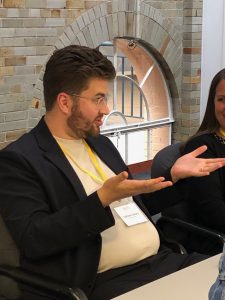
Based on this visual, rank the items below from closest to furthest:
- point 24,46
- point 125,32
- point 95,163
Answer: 1. point 95,163
2. point 24,46
3. point 125,32

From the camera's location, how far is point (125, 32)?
4305 millimetres

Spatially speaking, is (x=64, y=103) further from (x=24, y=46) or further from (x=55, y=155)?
(x=24, y=46)

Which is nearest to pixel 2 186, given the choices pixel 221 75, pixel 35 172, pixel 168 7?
pixel 35 172

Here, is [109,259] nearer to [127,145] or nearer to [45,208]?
[45,208]

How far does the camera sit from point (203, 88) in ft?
16.5

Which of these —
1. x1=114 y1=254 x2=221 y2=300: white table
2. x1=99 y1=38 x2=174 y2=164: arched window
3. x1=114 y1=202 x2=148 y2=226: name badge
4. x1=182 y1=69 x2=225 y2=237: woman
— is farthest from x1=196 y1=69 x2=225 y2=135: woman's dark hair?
x1=99 y1=38 x2=174 y2=164: arched window

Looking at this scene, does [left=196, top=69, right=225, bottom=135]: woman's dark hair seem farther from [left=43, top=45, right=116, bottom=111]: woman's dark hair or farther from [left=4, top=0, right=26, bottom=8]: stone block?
[left=4, top=0, right=26, bottom=8]: stone block

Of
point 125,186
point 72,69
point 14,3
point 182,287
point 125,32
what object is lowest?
point 182,287

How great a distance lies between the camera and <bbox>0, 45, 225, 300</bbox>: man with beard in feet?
6.37

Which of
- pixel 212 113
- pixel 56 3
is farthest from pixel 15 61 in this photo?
pixel 212 113

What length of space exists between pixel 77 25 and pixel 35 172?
6.66 feet

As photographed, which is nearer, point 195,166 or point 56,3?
point 195,166

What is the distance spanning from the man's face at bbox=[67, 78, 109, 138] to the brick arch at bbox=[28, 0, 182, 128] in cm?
149

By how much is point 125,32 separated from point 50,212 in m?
2.53
